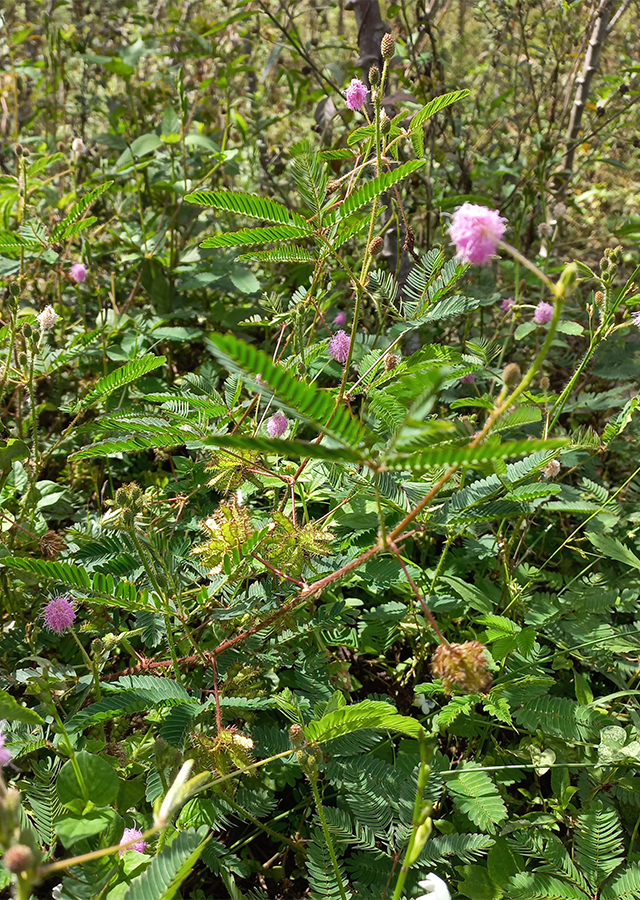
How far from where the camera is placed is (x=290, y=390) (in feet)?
2.16

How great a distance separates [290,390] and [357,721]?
522 millimetres

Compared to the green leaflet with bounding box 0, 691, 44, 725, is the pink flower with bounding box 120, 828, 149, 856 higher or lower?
lower

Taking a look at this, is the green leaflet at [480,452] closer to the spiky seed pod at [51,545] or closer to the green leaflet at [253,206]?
the green leaflet at [253,206]

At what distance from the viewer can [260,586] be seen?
126 cm

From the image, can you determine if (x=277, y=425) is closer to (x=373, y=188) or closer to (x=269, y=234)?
(x=269, y=234)

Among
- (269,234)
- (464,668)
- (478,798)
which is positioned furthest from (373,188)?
(478,798)

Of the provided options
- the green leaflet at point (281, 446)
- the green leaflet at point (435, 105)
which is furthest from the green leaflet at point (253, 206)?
the green leaflet at point (281, 446)

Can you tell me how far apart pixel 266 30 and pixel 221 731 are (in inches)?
143

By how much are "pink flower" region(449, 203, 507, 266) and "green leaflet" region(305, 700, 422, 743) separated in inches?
23.9

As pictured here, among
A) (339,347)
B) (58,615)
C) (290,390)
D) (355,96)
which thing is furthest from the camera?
(339,347)

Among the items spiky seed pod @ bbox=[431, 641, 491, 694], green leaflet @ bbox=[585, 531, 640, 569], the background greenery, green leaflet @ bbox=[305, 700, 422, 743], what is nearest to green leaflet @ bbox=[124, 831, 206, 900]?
the background greenery

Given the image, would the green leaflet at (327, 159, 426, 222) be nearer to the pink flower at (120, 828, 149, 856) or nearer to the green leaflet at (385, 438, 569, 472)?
the green leaflet at (385, 438, 569, 472)

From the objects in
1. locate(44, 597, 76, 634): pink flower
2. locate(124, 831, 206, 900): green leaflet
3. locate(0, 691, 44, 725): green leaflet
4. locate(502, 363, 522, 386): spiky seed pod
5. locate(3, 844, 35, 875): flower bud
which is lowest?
locate(44, 597, 76, 634): pink flower

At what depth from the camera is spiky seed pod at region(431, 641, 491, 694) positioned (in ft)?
2.53
